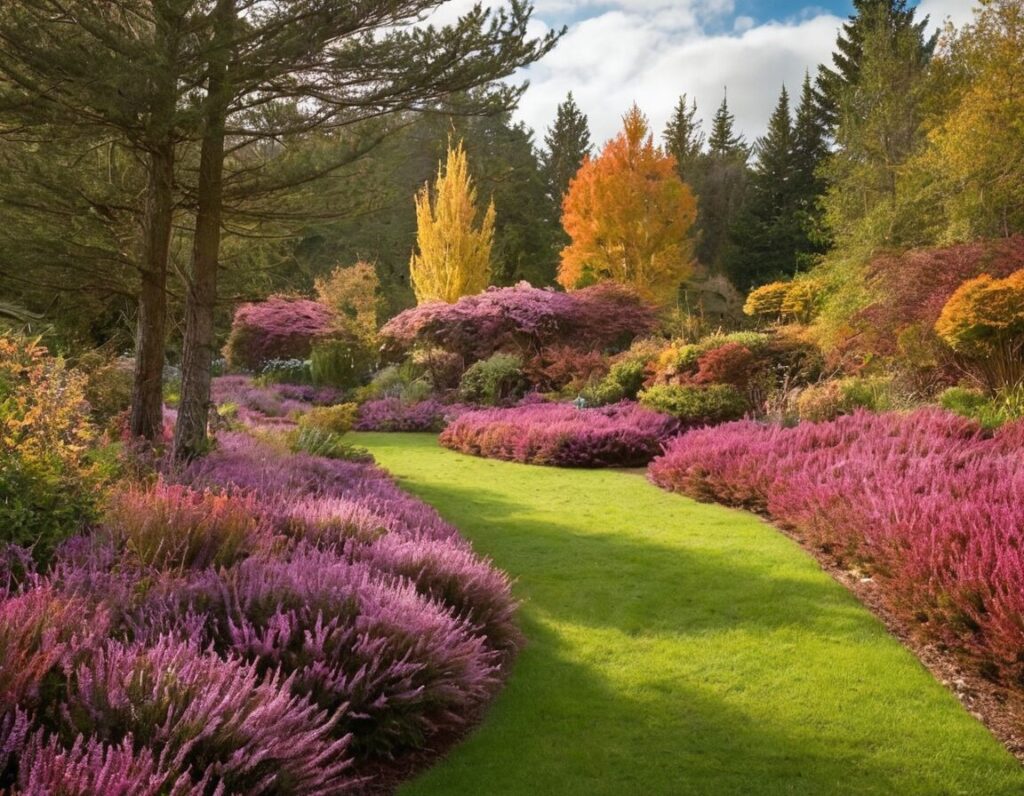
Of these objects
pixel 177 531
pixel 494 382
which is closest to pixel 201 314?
pixel 177 531

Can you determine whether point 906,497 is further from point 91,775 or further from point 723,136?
point 723,136

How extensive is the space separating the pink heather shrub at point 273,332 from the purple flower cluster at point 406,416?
272 inches

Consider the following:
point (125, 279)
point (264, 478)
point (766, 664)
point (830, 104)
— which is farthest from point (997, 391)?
point (830, 104)

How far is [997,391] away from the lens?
9953mm

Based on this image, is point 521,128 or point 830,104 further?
point 521,128

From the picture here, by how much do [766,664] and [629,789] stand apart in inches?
57.9

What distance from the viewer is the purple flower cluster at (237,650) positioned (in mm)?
2332

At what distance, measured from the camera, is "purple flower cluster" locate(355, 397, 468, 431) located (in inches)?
604

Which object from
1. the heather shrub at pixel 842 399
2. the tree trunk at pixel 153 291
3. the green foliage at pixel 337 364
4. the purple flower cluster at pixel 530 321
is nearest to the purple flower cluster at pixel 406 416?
the purple flower cluster at pixel 530 321

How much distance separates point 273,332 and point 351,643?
792 inches

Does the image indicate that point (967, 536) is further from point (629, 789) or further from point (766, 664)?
point (629, 789)

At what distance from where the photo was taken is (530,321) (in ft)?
58.2

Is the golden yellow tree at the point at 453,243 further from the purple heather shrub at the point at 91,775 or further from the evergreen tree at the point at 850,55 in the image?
the purple heather shrub at the point at 91,775

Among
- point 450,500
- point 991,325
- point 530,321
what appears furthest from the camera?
point 530,321
